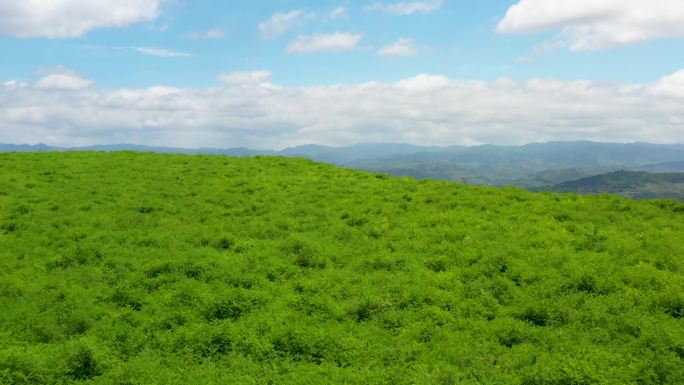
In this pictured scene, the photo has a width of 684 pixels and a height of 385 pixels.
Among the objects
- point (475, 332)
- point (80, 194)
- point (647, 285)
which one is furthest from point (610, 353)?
point (80, 194)

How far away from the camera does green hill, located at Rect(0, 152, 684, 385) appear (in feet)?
40.9

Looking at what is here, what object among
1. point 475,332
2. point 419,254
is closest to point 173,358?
point 475,332

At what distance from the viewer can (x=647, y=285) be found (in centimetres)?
1561

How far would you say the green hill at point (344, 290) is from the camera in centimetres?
1247

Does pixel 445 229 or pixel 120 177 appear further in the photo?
pixel 120 177

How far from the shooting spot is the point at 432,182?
33.2m

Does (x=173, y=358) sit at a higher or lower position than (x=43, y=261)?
lower

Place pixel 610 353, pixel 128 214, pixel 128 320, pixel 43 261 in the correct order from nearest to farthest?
pixel 610 353, pixel 128 320, pixel 43 261, pixel 128 214

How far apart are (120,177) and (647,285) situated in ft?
107

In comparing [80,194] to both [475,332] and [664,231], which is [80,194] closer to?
[475,332]

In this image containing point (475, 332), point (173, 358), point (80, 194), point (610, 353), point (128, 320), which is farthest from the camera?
point (80, 194)

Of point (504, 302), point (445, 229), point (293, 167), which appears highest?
point (293, 167)

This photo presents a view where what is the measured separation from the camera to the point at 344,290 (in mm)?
16844

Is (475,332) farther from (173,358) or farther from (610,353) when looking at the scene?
(173,358)
